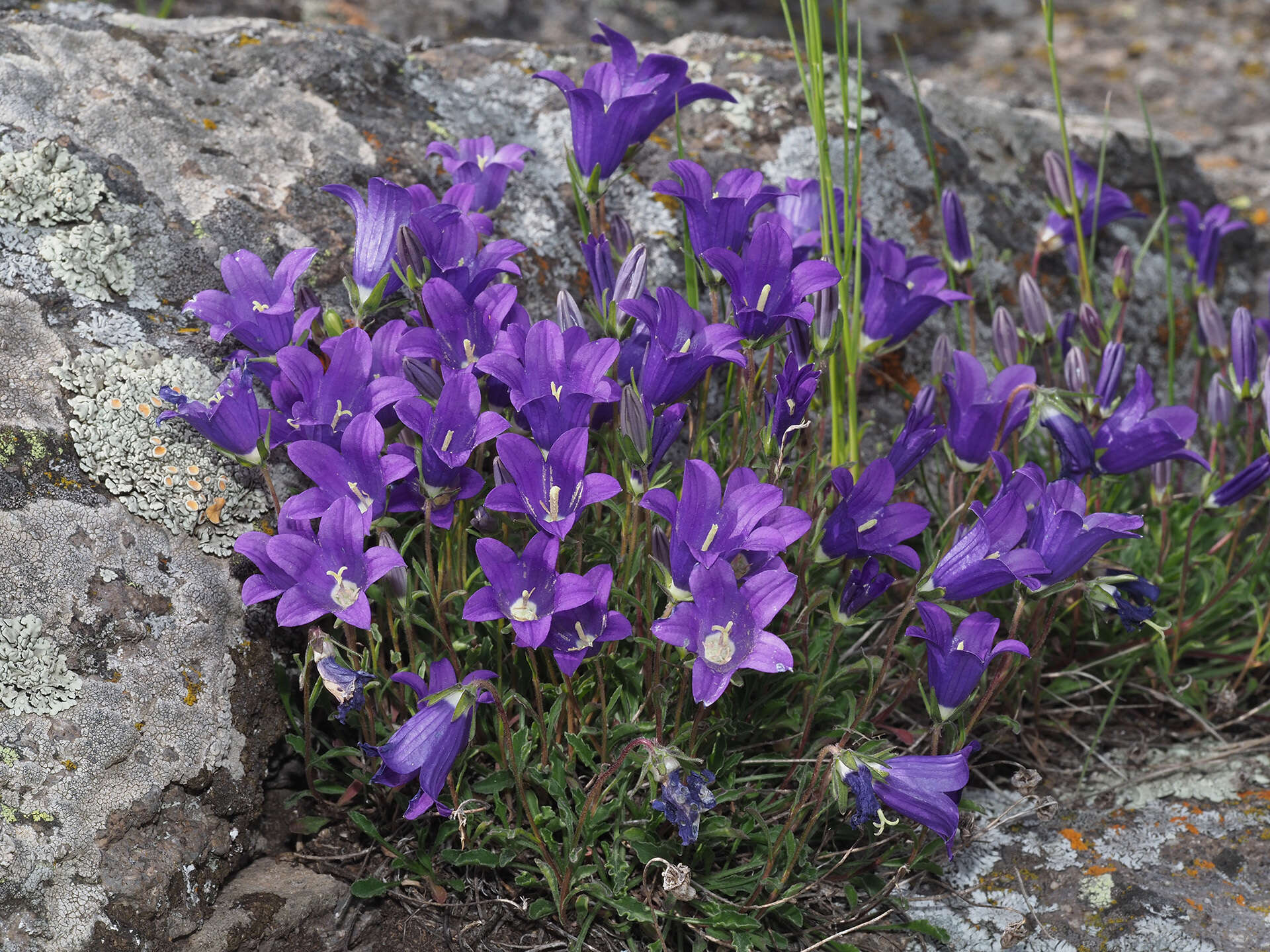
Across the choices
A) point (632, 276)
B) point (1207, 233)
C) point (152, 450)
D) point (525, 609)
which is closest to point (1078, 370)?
point (1207, 233)

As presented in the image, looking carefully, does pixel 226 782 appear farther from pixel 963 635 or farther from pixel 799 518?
pixel 963 635

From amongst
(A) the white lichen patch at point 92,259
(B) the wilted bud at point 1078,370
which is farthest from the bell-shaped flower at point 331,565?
(B) the wilted bud at point 1078,370

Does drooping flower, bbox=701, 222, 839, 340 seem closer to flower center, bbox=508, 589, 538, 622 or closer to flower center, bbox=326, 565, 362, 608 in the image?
flower center, bbox=508, 589, 538, 622

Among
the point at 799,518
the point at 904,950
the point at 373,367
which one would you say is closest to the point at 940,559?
the point at 799,518

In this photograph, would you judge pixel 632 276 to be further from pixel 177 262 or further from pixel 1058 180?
pixel 1058 180

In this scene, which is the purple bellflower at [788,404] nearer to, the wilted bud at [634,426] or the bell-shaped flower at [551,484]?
the wilted bud at [634,426]

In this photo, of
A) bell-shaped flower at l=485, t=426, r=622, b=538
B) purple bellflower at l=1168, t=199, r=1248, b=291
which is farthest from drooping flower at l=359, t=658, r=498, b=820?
purple bellflower at l=1168, t=199, r=1248, b=291
